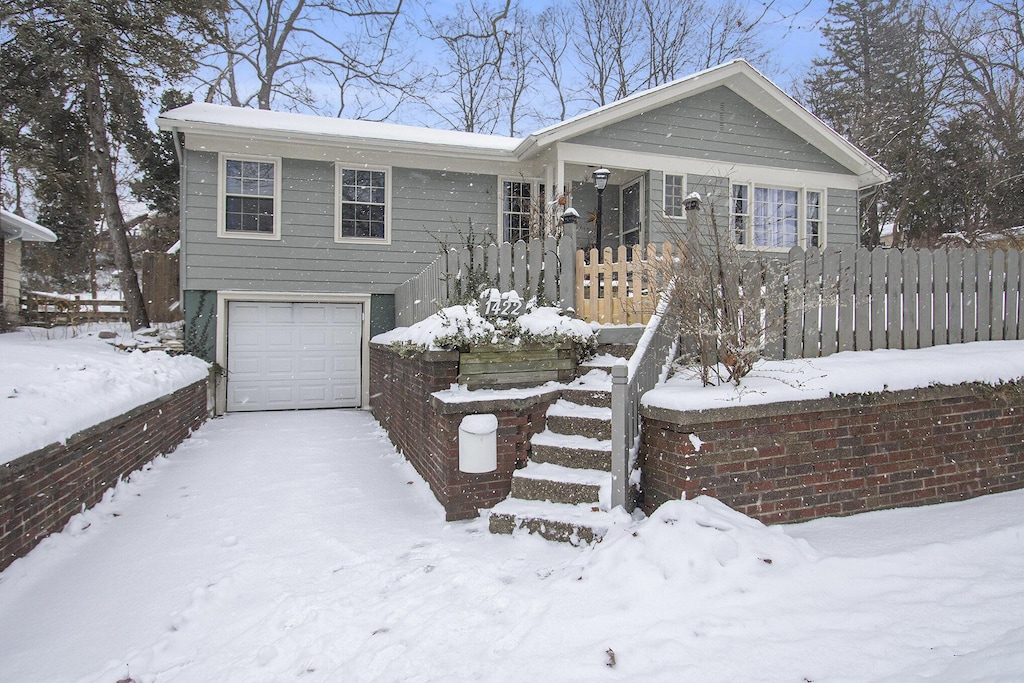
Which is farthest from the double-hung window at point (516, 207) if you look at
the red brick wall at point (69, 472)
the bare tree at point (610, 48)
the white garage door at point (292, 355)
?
the bare tree at point (610, 48)

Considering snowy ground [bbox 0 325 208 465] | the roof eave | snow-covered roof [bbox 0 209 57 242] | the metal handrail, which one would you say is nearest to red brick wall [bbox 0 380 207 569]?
snowy ground [bbox 0 325 208 465]

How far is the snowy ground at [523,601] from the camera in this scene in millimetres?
2436

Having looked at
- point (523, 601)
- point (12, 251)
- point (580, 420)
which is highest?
point (12, 251)

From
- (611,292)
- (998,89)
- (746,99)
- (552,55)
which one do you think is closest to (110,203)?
(611,292)

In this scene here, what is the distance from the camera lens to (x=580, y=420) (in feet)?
14.6

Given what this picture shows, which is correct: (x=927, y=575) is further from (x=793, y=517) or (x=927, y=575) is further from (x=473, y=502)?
(x=473, y=502)

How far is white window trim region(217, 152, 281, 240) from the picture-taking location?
9508 mm

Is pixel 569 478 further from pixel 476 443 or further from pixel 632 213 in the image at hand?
pixel 632 213

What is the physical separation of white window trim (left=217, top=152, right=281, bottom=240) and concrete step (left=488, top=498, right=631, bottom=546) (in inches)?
304

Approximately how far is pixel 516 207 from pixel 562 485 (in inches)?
309

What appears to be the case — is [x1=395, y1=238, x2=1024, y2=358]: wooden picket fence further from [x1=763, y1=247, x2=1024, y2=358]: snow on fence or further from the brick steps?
the brick steps

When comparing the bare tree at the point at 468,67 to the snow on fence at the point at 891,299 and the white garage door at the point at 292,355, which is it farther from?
the snow on fence at the point at 891,299

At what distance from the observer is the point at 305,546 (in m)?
3.86

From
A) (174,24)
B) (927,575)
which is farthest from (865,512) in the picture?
(174,24)
